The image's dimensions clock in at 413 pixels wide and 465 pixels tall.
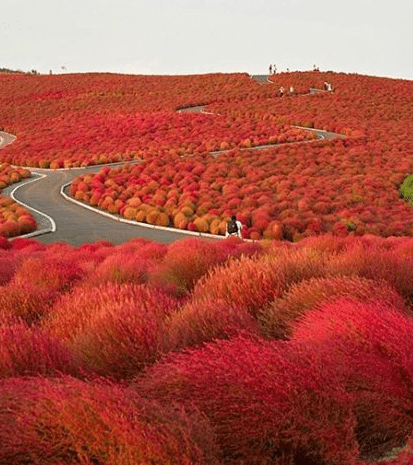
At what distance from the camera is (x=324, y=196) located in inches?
1107

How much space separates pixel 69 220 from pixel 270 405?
22678 mm

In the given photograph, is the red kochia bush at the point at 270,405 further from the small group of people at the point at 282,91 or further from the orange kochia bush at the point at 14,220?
the small group of people at the point at 282,91

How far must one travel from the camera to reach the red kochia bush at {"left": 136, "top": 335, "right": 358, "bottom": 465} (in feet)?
12.6

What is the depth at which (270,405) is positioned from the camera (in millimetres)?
3861

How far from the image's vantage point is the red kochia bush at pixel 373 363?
4.34m

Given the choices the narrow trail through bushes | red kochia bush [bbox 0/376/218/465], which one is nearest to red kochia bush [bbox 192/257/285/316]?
red kochia bush [bbox 0/376/218/465]

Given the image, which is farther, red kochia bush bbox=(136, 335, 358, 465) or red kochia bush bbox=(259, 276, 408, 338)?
red kochia bush bbox=(259, 276, 408, 338)

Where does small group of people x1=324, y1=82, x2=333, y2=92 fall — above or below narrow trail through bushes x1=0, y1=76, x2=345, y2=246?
above

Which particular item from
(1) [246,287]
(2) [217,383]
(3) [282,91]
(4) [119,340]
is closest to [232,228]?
(1) [246,287]

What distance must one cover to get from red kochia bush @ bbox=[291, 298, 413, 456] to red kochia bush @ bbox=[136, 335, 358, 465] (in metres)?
0.30

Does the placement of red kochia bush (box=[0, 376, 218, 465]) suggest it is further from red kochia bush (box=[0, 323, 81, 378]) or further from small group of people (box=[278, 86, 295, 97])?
small group of people (box=[278, 86, 295, 97])

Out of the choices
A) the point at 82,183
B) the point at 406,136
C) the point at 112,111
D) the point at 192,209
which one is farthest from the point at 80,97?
the point at 192,209

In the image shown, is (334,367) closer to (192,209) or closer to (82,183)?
(192,209)

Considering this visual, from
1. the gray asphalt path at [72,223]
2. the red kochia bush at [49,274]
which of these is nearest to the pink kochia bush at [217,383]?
the red kochia bush at [49,274]
